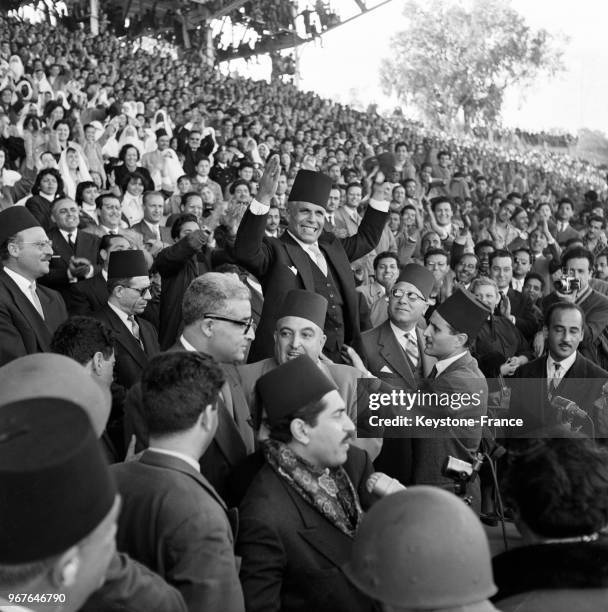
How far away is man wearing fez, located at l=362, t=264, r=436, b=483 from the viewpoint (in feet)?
13.5

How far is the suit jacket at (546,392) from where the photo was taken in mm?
4086

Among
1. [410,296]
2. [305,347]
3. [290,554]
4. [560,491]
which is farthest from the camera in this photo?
[410,296]

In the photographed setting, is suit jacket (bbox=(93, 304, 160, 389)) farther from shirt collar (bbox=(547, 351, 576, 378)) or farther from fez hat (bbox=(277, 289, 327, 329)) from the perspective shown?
shirt collar (bbox=(547, 351, 576, 378))

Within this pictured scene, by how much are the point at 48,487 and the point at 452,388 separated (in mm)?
2496

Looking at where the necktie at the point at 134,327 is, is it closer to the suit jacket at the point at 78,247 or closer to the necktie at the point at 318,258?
the necktie at the point at 318,258

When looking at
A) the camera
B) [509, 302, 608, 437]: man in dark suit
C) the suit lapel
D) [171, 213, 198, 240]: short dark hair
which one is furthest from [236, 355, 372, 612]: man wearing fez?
[171, 213, 198, 240]: short dark hair

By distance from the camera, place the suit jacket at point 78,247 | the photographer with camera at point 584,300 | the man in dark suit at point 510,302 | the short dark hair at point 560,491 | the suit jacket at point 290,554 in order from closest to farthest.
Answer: the short dark hair at point 560,491, the suit jacket at point 290,554, the photographer with camera at point 584,300, the suit jacket at point 78,247, the man in dark suit at point 510,302

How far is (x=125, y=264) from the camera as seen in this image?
431cm

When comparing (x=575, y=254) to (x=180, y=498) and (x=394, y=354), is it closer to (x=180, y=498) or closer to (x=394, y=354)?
(x=394, y=354)

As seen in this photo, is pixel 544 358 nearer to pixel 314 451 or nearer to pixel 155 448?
pixel 314 451

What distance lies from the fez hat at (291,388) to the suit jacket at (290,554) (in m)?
0.20

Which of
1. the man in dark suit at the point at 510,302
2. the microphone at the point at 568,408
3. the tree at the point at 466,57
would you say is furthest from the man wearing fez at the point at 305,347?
the tree at the point at 466,57

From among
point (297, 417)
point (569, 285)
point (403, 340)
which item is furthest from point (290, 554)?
point (569, 285)

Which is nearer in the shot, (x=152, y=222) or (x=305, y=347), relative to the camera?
(x=305, y=347)
